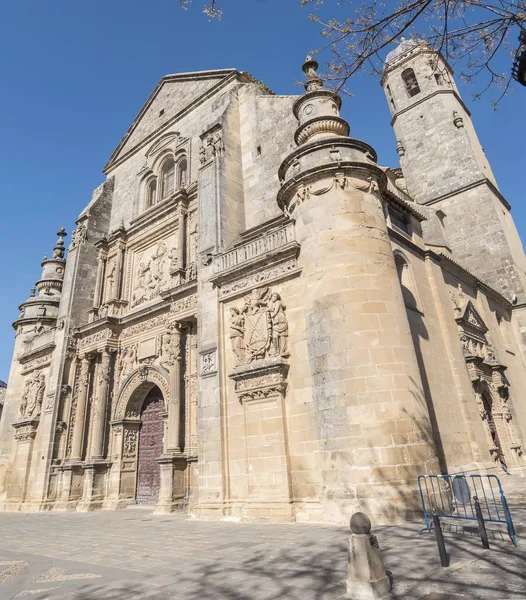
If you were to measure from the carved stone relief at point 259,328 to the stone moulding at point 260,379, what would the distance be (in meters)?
0.27

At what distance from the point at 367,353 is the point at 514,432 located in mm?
10045

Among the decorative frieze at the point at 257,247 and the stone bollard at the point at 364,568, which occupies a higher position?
the decorative frieze at the point at 257,247

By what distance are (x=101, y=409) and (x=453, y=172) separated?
20662 mm

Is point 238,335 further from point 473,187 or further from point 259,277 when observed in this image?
point 473,187

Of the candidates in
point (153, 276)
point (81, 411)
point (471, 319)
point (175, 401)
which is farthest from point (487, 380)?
point (81, 411)

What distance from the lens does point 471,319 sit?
567 inches

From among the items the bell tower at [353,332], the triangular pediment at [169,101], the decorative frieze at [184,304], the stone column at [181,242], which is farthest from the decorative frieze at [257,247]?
the triangular pediment at [169,101]

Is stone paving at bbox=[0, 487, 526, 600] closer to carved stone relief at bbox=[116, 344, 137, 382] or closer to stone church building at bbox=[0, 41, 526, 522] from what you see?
stone church building at bbox=[0, 41, 526, 522]

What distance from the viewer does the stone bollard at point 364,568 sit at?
3.53 meters

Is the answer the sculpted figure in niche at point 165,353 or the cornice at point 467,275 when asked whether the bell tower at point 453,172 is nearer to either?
the cornice at point 467,275

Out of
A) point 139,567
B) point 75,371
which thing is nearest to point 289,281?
point 139,567

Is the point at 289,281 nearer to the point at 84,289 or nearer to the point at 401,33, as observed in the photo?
the point at 401,33

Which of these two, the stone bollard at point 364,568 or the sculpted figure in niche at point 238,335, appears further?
the sculpted figure in niche at point 238,335

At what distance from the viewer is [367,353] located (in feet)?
27.2
